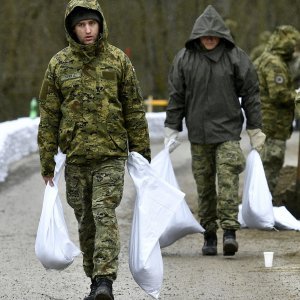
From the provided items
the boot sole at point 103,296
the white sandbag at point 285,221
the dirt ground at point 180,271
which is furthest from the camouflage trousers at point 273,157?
the boot sole at point 103,296

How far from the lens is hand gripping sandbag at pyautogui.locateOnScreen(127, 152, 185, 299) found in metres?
7.43

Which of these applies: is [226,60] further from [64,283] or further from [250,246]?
[64,283]

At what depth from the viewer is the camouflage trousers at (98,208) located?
7.29 metres

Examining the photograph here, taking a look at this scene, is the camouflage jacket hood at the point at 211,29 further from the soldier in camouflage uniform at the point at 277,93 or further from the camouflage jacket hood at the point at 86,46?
the camouflage jacket hood at the point at 86,46

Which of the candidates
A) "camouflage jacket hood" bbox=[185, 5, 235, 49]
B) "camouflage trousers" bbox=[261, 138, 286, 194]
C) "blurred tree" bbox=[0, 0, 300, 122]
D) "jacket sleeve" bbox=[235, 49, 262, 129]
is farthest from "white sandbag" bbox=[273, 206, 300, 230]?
"blurred tree" bbox=[0, 0, 300, 122]

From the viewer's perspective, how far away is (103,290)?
7.10 metres

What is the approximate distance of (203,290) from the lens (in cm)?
825

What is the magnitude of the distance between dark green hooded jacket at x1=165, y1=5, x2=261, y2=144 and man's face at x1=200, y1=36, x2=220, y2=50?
→ 31 millimetres

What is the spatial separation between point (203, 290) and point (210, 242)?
183cm

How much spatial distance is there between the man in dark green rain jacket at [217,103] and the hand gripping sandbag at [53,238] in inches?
98.5

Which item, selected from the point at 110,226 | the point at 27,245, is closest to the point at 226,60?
the point at 27,245

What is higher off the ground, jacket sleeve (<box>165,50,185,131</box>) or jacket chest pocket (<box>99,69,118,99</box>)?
jacket chest pocket (<box>99,69,118,99</box>)

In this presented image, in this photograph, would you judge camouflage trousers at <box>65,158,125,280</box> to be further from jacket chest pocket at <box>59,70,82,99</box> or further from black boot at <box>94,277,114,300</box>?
jacket chest pocket at <box>59,70,82,99</box>

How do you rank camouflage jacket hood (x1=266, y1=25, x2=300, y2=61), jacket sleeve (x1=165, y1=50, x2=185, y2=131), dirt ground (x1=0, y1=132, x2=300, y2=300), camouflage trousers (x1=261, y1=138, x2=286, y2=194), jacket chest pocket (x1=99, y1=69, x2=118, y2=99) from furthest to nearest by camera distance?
camouflage trousers (x1=261, y1=138, x2=286, y2=194), camouflage jacket hood (x1=266, y1=25, x2=300, y2=61), jacket sleeve (x1=165, y1=50, x2=185, y2=131), dirt ground (x1=0, y1=132, x2=300, y2=300), jacket chest pocket (x1=99, y1=69, x2=118, y2=99)
